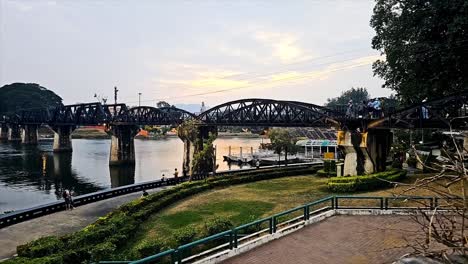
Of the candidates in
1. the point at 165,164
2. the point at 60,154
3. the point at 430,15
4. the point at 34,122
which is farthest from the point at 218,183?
the point at 34,122

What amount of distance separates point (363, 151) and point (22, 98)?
167m

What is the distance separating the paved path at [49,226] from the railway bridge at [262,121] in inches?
893

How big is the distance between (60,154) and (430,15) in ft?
315

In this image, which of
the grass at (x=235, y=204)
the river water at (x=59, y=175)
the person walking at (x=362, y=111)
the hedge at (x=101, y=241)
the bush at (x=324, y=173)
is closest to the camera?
the hedge at (x=101, y=241)

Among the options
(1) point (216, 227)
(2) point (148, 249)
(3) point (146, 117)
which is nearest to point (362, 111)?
(1) point (216, 227)

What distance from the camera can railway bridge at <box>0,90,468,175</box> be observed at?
33844 mm

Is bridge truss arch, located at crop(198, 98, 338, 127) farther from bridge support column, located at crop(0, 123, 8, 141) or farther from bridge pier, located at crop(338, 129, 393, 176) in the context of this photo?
bridge support column, located at crop(0, 123, 8, 141)

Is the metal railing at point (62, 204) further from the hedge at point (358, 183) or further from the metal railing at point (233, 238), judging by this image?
the hedge at point (358, 183)

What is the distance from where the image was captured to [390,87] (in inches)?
1583

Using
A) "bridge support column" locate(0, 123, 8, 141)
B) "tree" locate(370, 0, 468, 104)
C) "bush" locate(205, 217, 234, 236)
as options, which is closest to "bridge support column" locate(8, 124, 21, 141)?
"bridge support column" locate(0, 123, 8, 141)

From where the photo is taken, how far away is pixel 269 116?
69062 millimetres

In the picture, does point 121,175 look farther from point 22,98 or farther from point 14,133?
point 22,98

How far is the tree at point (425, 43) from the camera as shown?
30484mm

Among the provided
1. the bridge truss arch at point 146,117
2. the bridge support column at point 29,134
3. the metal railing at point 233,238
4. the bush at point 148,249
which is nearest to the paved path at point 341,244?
the metal railing at point 233,238
